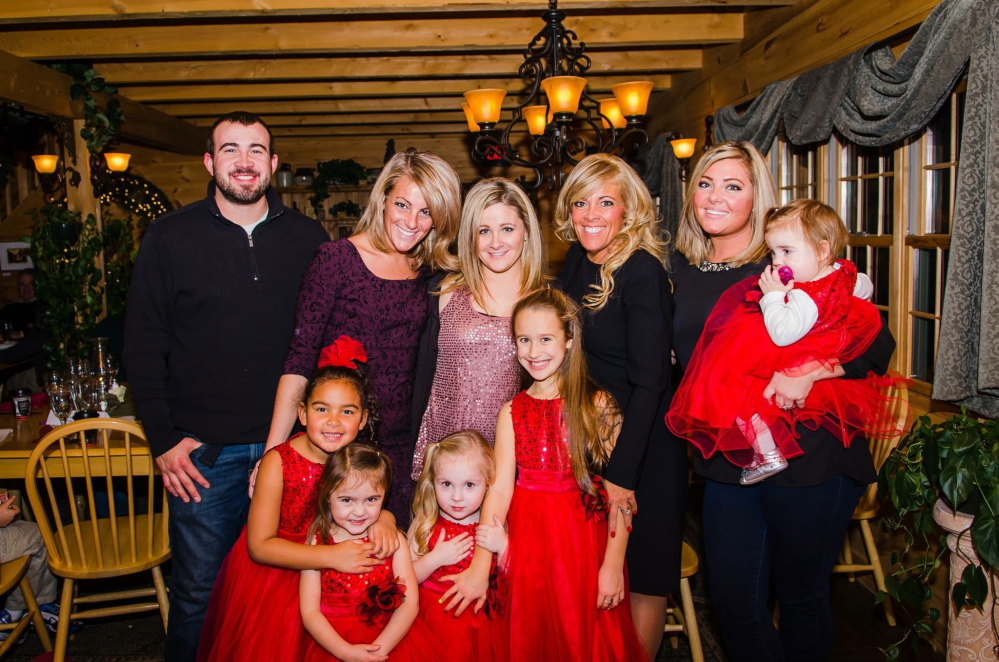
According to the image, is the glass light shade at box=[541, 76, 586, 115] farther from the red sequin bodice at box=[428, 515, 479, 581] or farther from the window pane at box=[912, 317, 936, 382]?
the red sequin bodice at box=[428, 515, 479, 581]

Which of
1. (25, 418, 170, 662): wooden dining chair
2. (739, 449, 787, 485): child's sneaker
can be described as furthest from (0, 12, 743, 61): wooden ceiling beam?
(739, 449, 787, 485): child's sneaker

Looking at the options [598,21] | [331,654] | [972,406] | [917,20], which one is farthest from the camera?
[598,21]

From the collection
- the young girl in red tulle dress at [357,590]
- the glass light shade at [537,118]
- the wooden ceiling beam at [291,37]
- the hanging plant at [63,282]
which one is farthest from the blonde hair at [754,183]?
the hanging plant at [63,282]

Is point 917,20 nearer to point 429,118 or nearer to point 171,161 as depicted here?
point 429,118

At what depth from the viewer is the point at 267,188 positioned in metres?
2.24

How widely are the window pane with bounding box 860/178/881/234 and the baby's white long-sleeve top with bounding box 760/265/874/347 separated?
2.24m

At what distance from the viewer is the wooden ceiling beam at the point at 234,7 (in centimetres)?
374

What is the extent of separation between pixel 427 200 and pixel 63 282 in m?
3.86

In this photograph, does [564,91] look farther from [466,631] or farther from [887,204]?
[466,631]

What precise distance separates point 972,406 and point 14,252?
987 cm

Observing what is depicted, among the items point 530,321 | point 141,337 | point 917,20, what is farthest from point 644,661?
point 917,20

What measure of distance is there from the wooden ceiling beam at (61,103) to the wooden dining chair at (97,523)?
9.52 ft

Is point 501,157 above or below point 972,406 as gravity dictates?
above

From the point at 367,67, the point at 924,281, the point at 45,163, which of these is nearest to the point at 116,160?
the point at 45,163
